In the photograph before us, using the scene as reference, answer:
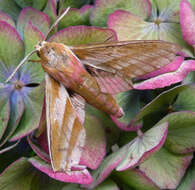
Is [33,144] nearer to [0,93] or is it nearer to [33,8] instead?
[0,93]

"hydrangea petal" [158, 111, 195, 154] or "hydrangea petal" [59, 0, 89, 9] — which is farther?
"hydrangea petal" [59, 0, 89, 9]

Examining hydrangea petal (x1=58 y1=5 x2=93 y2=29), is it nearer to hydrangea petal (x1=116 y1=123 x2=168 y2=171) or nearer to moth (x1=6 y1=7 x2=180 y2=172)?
moth (x1=6 y1=7 x2=180 y2=172)

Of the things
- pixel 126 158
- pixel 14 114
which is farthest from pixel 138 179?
pixel 14 114

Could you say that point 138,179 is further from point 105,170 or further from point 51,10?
point 51,10

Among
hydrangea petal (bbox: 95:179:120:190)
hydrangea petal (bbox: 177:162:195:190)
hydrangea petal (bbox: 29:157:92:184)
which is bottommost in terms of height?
hydrangea petal (bbox: 177:162:195:190)

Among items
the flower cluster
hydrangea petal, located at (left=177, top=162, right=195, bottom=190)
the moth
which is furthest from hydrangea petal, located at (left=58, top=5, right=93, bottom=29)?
hydrangea petal, located at (left=177, top=162, right=195, bottom=190)
